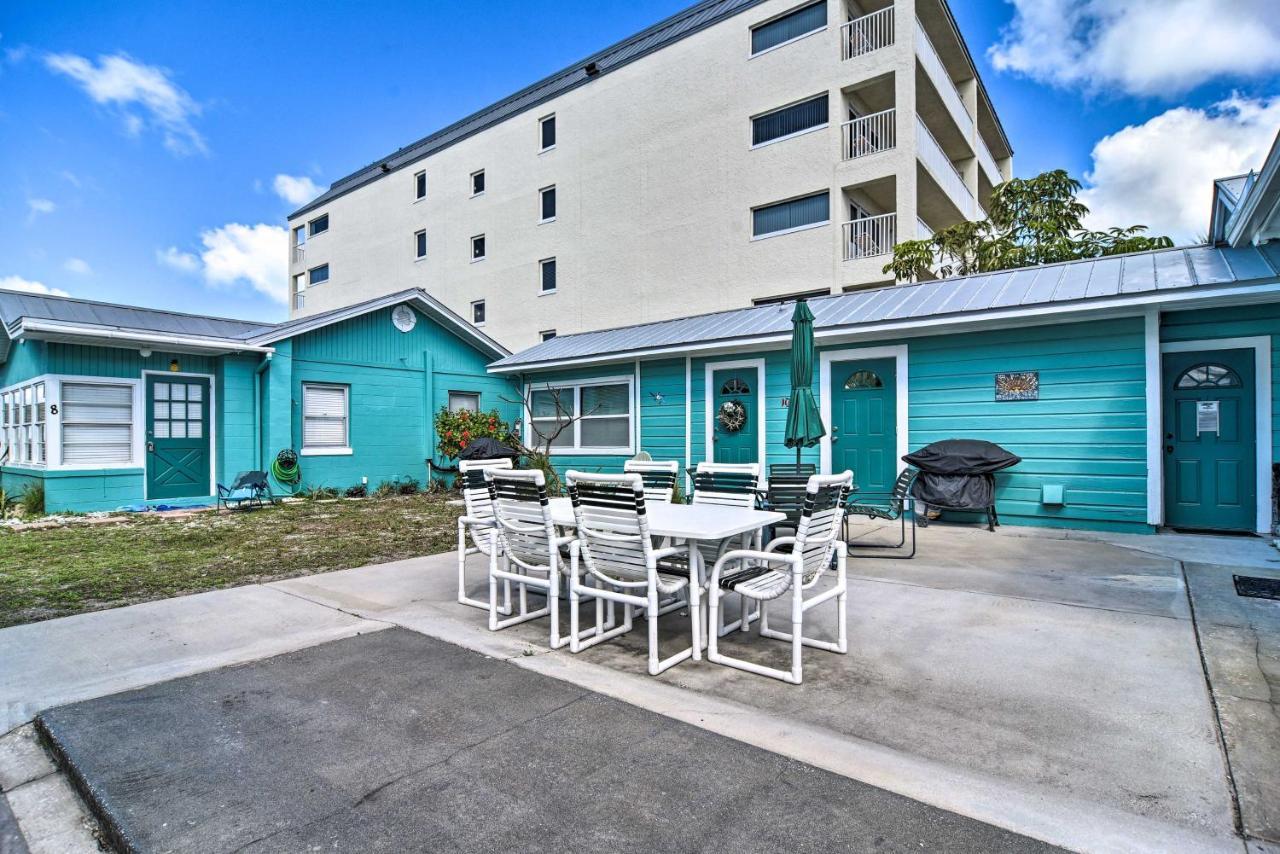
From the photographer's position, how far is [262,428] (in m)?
11.3

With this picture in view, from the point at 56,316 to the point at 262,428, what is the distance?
11.4 ft

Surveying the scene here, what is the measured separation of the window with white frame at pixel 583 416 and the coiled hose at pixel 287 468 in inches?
179

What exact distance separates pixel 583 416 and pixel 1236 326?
30.5ft

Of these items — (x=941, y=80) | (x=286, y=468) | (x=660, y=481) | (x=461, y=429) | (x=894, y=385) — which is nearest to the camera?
(x=660, y=481)

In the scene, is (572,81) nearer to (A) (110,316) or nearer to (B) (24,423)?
(A) (110,316)

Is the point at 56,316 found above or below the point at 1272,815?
above

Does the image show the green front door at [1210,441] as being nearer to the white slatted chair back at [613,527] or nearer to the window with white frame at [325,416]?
the white slatted chair back at [613,527]

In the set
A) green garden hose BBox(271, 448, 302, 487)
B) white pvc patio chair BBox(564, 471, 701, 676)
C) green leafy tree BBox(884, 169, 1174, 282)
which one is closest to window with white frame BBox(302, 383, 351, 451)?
green garden hose BBox(271, 448, 302, 487)

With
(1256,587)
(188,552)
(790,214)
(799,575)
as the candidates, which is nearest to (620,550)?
(799,575)

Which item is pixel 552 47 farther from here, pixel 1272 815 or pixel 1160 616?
pixel 1272 815

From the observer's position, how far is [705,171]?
16.0 metres

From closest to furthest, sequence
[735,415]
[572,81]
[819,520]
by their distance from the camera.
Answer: [819,520] < [735,415] < [572,81]

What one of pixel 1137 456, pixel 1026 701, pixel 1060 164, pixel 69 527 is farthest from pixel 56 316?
pixel 1060 164

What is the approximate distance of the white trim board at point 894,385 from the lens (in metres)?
8.38
